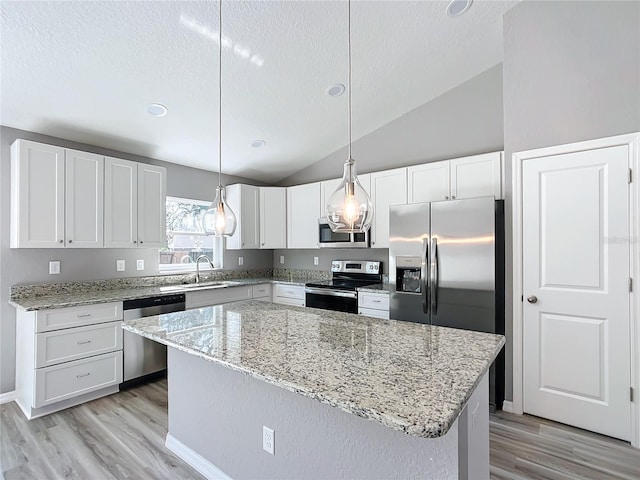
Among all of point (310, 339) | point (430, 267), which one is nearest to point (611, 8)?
point (430, 267)

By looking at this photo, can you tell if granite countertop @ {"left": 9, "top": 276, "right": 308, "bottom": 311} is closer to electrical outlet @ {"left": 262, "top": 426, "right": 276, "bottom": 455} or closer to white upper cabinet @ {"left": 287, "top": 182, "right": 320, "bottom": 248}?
white upper cabinet @ {"left": 287, "top": 182, "right": 320, "bottom": 248}

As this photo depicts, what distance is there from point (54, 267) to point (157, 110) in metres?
1.76

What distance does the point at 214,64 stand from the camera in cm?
265

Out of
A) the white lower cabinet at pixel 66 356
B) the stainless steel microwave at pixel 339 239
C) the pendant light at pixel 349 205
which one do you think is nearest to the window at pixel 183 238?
the white lower cabinet at pixel 66 356

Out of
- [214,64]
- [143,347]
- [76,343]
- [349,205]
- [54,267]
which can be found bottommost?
[143,347]

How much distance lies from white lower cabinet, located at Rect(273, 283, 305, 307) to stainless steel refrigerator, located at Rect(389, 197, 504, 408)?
4.59 ft

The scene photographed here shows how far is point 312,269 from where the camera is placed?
4.83m

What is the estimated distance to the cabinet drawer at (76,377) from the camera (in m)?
2.57

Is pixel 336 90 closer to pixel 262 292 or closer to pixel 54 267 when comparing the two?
pixel 262 292

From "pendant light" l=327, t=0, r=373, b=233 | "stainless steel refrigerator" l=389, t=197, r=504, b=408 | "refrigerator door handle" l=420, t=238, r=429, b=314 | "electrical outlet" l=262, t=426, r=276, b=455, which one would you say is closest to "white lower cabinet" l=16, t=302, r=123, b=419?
"electrical outlet" l=262, t=426, r=276, b=455

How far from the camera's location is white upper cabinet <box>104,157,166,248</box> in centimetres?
318

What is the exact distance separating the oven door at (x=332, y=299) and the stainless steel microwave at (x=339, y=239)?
58 cm

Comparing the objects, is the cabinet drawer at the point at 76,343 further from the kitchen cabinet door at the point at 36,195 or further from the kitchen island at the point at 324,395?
the kitchen island at the point at 324,395

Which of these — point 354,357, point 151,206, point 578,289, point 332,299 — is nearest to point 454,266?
point 578,289
